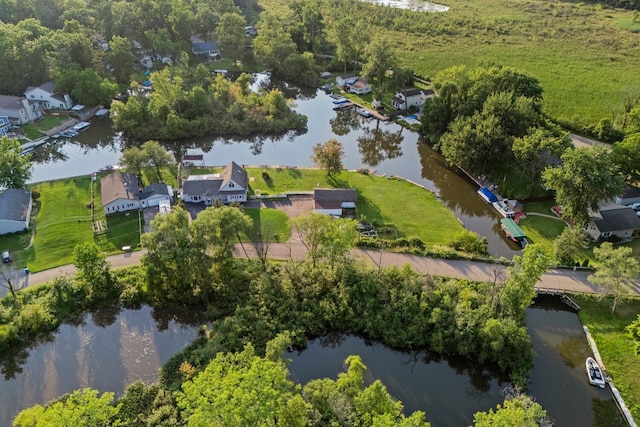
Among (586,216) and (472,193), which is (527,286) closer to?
(586,216)

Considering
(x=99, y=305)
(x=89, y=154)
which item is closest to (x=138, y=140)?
(x=89, y=154)

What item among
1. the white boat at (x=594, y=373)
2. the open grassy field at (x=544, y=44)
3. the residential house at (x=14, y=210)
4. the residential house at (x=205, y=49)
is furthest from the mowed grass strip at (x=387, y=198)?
the residential house at (x=205, y=49)

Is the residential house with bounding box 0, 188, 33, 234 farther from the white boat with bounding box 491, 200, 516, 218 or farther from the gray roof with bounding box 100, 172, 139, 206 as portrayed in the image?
the white boat with bounding box 491, 200, 516, 218

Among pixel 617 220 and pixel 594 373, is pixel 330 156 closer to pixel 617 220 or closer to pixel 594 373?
pixel 617 220

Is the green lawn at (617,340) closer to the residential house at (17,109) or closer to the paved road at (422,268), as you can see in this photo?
the paved road at (422,268)

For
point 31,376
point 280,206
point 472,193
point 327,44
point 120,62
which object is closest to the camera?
point 31,376

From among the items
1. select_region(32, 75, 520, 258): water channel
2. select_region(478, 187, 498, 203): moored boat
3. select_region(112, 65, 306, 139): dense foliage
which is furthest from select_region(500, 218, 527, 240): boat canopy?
select_region(112, 65, 306, 139): dense foliage
